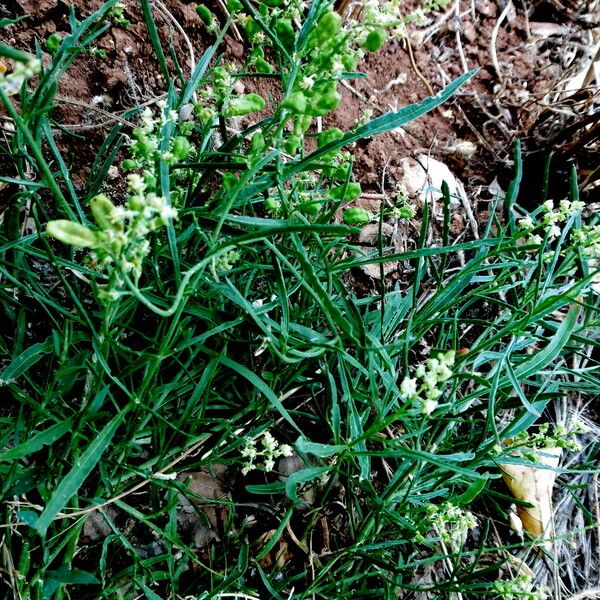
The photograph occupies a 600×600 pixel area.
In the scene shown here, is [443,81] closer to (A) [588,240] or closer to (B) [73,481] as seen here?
(A) [588,240]

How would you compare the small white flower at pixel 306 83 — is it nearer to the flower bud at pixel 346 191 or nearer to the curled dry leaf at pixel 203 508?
the flower bud at pixel 346 191

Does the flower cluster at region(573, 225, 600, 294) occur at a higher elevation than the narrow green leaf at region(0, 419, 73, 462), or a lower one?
lower

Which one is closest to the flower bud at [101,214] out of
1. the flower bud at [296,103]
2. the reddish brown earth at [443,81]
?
the flower bud at [296,103]

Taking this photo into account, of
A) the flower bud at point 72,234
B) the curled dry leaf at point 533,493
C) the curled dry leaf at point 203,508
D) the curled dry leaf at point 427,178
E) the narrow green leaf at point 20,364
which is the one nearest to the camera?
the flower bud at point 72,234

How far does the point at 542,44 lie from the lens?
244 centimetres

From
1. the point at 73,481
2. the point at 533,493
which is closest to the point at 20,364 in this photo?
the point at 73,481

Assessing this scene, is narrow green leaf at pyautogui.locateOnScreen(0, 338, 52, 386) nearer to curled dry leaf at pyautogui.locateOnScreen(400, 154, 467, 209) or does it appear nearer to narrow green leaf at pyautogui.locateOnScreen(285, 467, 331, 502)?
narrow green leaf at pyautogui.locateOnScreen(285, 467, 331, 502)

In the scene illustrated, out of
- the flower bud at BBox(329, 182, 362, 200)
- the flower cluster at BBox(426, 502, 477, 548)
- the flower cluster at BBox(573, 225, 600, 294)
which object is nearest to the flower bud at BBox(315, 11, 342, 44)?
the flower bud at BBox(329, 182, 362, 200)

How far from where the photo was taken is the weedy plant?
2.99 ft

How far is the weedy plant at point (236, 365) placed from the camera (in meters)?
0.91

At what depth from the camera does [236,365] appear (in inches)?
44.6

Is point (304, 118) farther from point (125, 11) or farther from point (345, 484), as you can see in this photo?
point (125, 11)

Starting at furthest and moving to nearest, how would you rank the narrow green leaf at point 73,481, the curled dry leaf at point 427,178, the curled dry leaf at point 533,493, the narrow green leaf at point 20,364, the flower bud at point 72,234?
the curled dry leaf at point 427,178 → the curled dry leaf at point 533,493 → the narrow green leaf at point 20,364 → the narrow green leaf at point 73,481 → the flower bud at point 72,234

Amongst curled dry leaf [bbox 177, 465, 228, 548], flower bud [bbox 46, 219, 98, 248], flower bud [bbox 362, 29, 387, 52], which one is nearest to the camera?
flower bud [bbox 46, 219, 98, 248]
